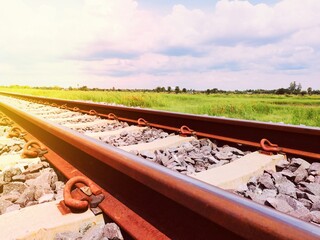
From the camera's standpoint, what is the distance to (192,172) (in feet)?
10.1

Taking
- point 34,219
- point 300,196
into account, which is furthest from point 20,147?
point 300,196

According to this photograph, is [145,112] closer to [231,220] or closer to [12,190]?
[12,190]

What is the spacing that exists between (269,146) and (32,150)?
8.48 ft

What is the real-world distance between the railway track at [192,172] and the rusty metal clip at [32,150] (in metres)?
0.17

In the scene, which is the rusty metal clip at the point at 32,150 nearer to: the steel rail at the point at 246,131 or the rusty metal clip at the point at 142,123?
the steel rail at the point at 246,131

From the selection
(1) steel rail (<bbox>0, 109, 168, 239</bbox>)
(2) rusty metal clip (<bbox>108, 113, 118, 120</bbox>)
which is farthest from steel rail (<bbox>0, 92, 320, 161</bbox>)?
(1) steel rail (<bbox>0, 109, 168, 239</bbox>)

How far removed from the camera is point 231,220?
3.81 feet

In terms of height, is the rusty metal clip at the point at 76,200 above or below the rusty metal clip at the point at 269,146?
above

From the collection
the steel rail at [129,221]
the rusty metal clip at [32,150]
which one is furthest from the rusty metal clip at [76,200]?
the rusty metal clip at [32,150]

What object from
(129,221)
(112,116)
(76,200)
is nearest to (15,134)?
(112,116)

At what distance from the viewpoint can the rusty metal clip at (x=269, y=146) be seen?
3443 mm

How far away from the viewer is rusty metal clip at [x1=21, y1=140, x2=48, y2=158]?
3.53 metres

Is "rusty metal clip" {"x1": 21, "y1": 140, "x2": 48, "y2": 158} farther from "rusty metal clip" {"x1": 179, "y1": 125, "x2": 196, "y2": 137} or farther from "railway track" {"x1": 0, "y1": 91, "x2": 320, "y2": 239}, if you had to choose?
"rusty metal clip" {"x1": 179, "y1": 125, "x2": 196, "y2": 137}

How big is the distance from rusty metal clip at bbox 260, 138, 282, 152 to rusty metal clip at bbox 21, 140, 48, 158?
2357 millimetres
